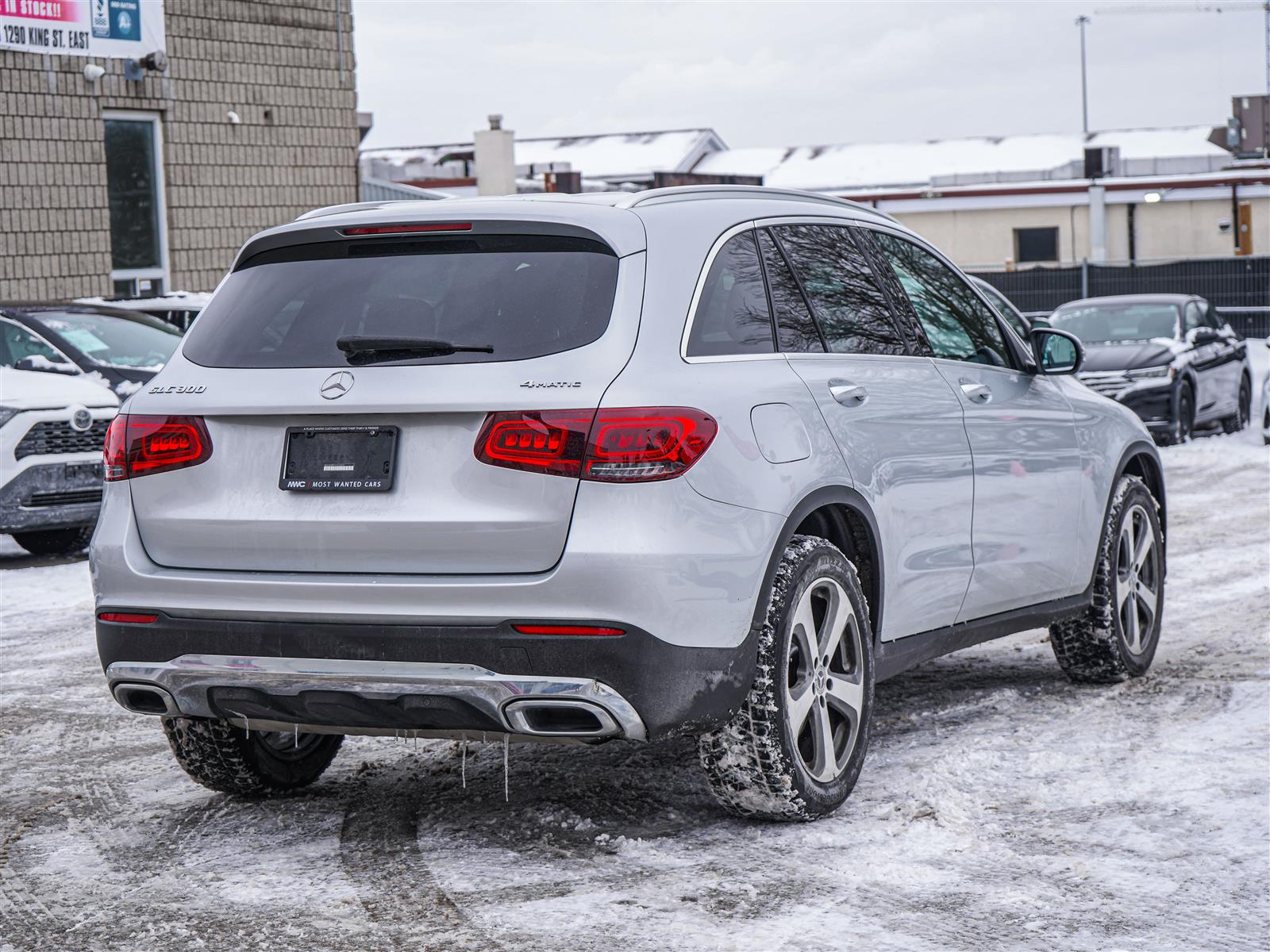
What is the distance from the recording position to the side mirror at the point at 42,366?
38.8 ft

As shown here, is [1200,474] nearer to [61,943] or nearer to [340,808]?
[340,808]

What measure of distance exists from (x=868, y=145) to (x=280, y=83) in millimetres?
38660

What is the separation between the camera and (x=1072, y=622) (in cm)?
689

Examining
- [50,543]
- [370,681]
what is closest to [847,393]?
[370,681]

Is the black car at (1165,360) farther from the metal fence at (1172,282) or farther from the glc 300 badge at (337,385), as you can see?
the glc 300 badge at (337,385)

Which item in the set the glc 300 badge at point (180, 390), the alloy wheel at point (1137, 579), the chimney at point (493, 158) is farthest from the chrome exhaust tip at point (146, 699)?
the chimney at point (493, 158)

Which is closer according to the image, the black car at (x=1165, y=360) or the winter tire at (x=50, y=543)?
the winter tire at (x=50, y=543)

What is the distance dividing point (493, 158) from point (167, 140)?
14258 millimetres

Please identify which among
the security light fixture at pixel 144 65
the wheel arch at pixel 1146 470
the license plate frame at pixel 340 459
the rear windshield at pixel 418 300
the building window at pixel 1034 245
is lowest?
the wheel arch at pixel 1146 470

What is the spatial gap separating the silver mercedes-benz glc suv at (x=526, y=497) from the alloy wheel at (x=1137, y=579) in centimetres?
177

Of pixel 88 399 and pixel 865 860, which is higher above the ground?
pixel 88 399

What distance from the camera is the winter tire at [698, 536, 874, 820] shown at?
4766 mm

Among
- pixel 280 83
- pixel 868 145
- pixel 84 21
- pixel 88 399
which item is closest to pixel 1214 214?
pixel 868 145

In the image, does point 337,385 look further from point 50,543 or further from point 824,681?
point 50,543
